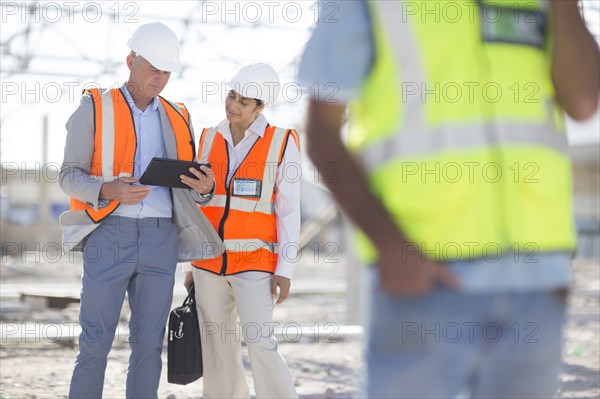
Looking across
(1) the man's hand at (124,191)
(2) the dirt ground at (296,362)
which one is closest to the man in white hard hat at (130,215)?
(1) the man's hand at (124,191)

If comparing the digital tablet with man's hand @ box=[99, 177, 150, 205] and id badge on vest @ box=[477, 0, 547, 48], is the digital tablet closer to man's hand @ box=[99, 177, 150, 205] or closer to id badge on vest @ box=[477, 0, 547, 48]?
man's hand @ box=[99, 177, 150, 205]

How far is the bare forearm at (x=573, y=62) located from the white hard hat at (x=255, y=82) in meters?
2.68

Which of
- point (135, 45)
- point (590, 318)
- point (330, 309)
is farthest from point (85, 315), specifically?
point (330, 309)

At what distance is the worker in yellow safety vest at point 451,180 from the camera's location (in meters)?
1.61

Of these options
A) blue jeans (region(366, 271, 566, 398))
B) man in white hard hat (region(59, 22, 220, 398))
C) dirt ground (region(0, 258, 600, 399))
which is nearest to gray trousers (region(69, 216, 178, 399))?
man in white hard hat (region(59, 22, 220, 398))

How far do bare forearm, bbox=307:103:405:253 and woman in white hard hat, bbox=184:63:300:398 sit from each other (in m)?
2.65

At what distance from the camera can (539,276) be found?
164 centimetres

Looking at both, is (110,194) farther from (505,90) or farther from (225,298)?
(505,90)

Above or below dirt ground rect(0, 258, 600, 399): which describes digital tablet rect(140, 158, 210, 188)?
Answer: above

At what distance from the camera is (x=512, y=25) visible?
5.68ft

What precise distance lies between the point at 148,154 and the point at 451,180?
2.76 m

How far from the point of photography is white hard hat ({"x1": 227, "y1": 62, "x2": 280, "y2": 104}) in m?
4.33

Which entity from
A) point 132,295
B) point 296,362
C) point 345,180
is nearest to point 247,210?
point 132,295

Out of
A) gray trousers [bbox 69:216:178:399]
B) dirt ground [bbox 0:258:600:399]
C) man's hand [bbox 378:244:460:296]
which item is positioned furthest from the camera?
dirt ground [bbox 0:258:600:399]
